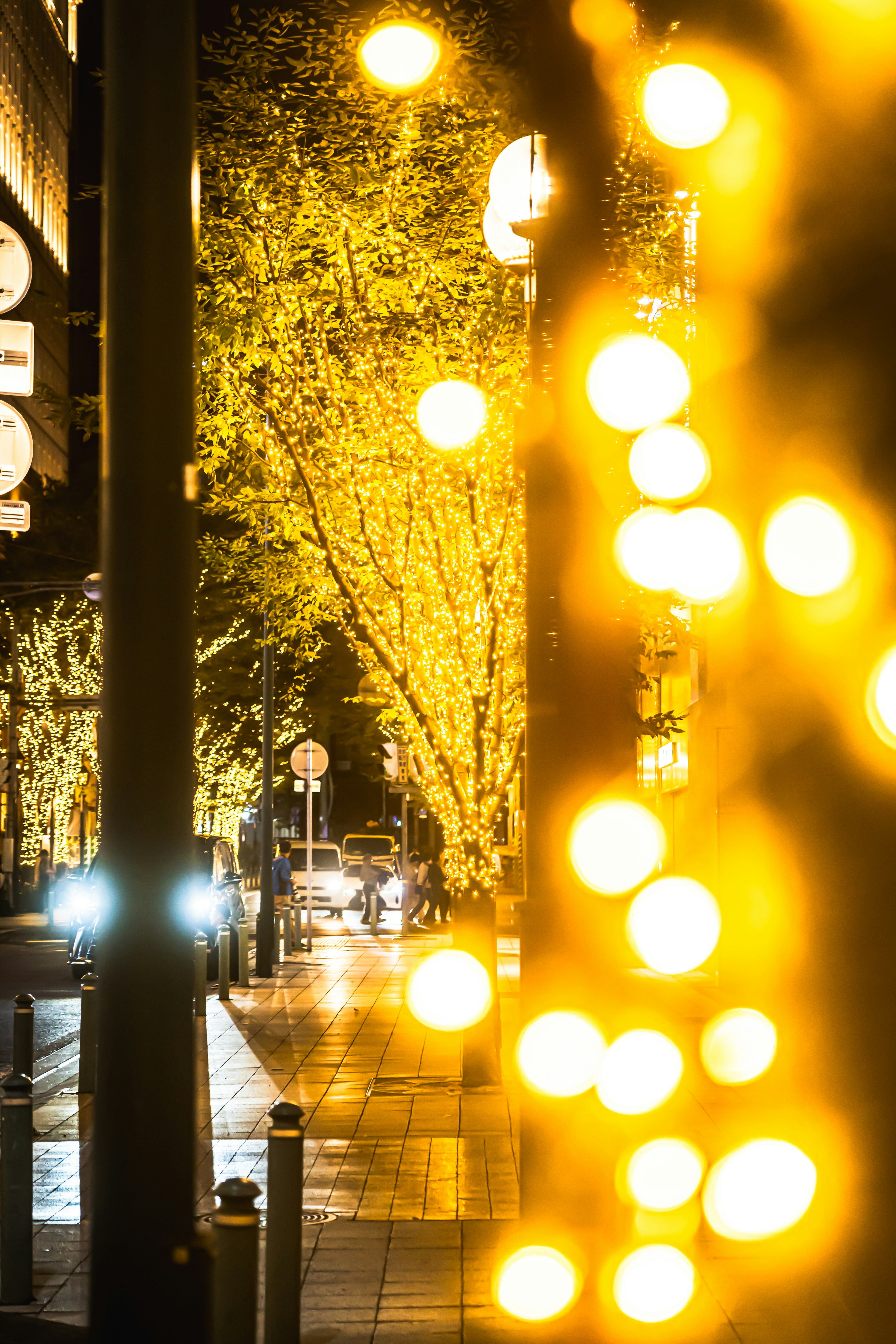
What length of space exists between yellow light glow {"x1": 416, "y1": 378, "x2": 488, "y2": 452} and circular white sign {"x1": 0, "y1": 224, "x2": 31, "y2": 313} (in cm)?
982

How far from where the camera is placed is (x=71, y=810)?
128 ft

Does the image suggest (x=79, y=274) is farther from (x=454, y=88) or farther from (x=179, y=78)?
(x=179, y=78)

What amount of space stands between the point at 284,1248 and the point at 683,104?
11.8ft

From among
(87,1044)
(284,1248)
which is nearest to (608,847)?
(284,1248)

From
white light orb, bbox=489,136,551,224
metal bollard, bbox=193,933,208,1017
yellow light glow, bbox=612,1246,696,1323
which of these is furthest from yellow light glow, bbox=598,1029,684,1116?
metal bollard, bbox=193,933,208,1017

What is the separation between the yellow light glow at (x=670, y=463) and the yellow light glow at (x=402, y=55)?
2005 millimetres

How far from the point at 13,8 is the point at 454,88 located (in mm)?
58776

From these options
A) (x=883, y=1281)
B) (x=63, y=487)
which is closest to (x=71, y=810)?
(x=63, y=487)

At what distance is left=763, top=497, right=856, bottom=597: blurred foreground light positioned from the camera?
4.22 metres

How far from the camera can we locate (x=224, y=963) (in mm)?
17344

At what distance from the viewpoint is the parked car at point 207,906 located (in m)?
21.3

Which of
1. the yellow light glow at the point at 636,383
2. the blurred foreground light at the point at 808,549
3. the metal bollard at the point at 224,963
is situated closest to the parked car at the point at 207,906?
the metal bollard at the point at 224,963

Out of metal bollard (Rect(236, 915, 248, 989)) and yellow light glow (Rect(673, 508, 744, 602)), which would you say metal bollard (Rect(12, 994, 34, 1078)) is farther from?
metal bollard (Rect(236, 915, 248, 989))

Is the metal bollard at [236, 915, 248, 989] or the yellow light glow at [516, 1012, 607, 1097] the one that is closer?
the yellow light glow at [516, 1012, 607, 1097]
